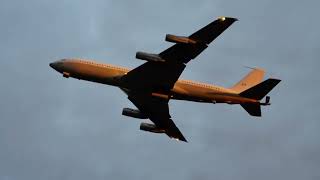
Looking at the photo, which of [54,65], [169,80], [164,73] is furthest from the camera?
[54,65]

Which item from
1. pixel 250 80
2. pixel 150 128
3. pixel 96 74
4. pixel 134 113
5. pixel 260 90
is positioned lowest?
pixel 150 128

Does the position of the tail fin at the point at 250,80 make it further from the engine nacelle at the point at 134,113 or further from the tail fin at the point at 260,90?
the engine nacelle at the point at 134,113

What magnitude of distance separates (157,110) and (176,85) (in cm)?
767

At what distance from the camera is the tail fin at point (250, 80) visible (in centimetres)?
9988

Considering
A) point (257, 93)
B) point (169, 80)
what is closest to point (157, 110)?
point (169, 80)

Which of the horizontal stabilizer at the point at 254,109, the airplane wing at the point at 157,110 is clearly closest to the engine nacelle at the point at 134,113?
the airplane wing at the point at 157,110

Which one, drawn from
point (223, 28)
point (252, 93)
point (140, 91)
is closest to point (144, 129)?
point (140, 91)

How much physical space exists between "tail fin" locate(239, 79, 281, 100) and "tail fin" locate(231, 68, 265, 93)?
6.09 metres

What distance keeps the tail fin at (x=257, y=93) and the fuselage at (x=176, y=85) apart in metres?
1.28

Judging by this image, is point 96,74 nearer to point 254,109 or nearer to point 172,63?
point 172,63

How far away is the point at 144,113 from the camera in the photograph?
341ft

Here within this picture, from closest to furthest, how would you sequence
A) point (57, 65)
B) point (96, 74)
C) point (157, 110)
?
point (96, 74), point (57, 65), point (157, 110)

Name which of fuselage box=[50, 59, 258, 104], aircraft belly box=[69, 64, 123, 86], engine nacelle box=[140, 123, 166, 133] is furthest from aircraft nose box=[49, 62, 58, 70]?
engine nacelle box=[140, 123, 166, 133]

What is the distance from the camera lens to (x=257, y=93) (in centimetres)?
9244
